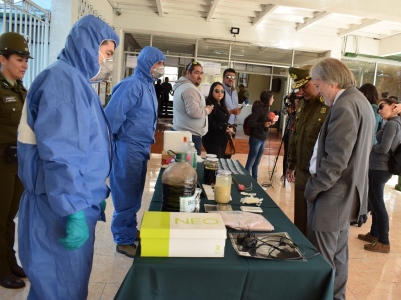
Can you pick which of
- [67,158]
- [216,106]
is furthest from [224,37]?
[67,158]

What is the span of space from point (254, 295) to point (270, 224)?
0.39m

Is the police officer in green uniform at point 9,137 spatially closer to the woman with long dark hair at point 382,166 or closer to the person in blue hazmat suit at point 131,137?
the person in blue hazmat suit at point 131,137

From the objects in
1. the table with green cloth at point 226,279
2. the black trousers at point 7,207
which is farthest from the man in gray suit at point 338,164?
the black trousers at point 7,207

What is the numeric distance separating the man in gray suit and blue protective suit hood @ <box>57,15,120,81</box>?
3.69 ft

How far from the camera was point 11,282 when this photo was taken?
2045 mm

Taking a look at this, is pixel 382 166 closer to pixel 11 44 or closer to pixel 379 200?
pixel 379 200

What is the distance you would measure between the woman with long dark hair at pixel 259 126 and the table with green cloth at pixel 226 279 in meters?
→ 3.41

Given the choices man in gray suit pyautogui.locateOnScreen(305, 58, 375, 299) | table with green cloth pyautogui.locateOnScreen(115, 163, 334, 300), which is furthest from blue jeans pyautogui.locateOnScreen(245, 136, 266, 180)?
table with green cloth pyautogui.locateOnScreen(115, 163, 334, 300)

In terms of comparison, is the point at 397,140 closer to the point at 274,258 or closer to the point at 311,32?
the point at 274,258

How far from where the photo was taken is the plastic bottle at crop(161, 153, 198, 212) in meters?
1.41

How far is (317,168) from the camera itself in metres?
1.76

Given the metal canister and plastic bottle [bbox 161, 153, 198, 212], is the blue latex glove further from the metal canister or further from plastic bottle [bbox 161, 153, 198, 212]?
the metal canister

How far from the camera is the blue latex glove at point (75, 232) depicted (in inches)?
47.3

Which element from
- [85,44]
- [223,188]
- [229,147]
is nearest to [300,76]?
[223,188]
